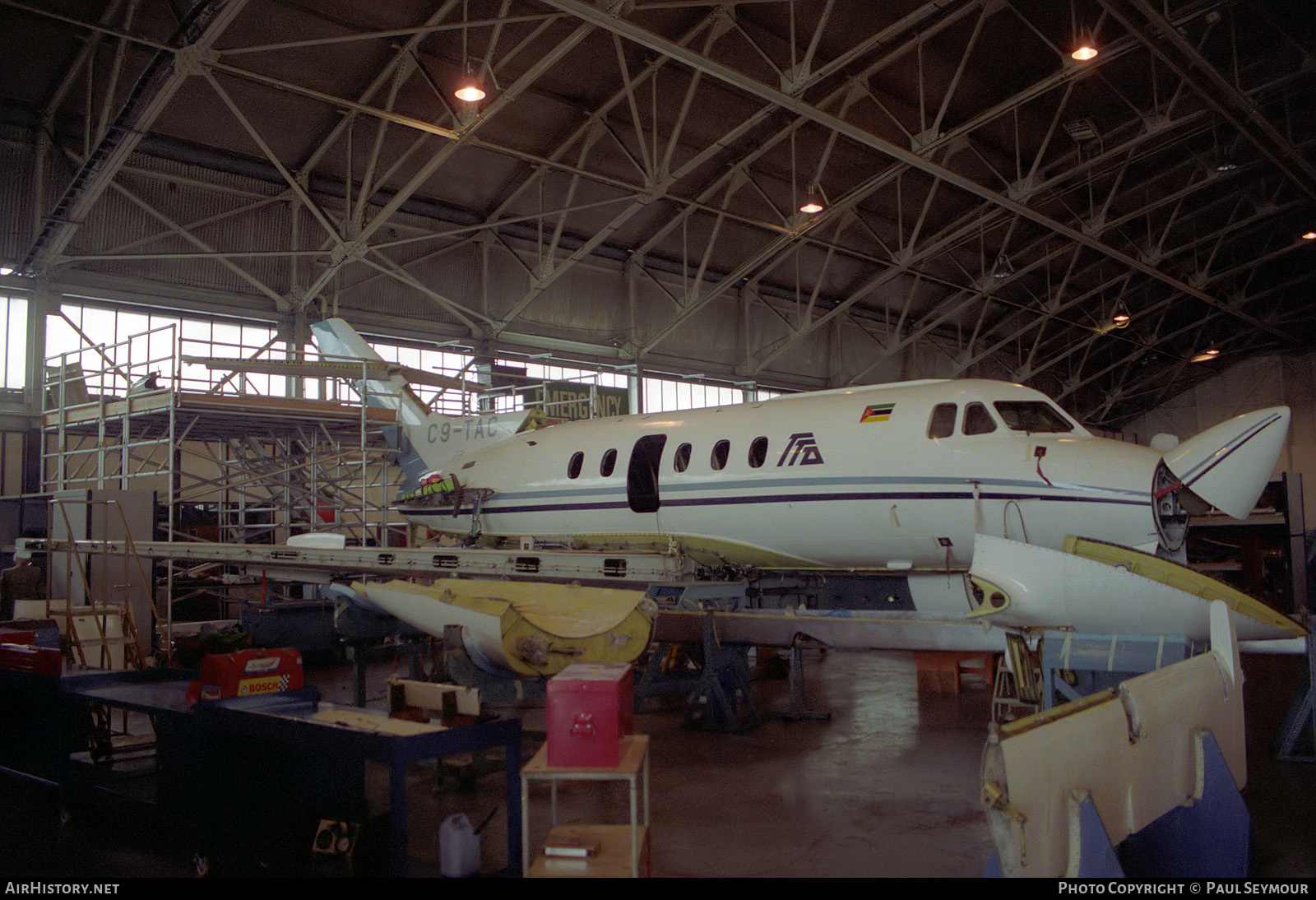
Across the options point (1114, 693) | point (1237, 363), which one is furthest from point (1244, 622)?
point (1237, 363)

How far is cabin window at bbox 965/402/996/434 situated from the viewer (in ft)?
32.3

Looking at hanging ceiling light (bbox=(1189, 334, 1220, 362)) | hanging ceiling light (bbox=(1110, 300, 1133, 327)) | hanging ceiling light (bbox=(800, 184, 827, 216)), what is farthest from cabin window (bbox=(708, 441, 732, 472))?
hanging ceiling light (bbox=(1189, 334, 1220, 362))

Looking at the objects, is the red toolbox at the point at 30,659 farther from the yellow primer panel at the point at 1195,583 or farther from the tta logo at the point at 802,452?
the yellow primer panel at the point at 1195,583

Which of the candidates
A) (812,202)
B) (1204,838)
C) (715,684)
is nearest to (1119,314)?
(812,202)

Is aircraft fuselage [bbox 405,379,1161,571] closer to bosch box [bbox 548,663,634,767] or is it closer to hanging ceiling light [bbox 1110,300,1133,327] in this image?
bosch box [bbox 548,663,634,767]

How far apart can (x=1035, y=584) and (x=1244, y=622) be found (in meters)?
1.52

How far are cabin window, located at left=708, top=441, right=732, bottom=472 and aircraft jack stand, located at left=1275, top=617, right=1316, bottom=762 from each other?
6.33 meters

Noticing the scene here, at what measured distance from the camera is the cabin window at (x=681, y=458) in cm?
1190

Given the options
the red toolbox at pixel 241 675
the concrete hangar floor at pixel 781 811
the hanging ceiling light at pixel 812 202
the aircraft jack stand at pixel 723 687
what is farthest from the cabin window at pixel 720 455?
the hanging ceiling light at pixel 812 202

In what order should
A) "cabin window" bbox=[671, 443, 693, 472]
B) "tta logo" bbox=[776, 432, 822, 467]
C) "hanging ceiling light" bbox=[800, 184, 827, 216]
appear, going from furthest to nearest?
"hanging ceiling light" bbox=[800, 184, 827, 216], "cabin window" bbox=[671, 443, 693, 472], "tta logo" bbox=[776, 432, 822, 467]

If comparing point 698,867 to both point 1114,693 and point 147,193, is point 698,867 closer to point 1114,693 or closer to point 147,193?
point 1114,693

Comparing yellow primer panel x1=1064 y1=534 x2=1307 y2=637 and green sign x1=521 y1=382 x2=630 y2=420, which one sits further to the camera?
green sign x1=521 y1=382 x2=630 y2=420

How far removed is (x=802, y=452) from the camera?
10758 millimetres

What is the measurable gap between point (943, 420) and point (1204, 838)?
600cm
